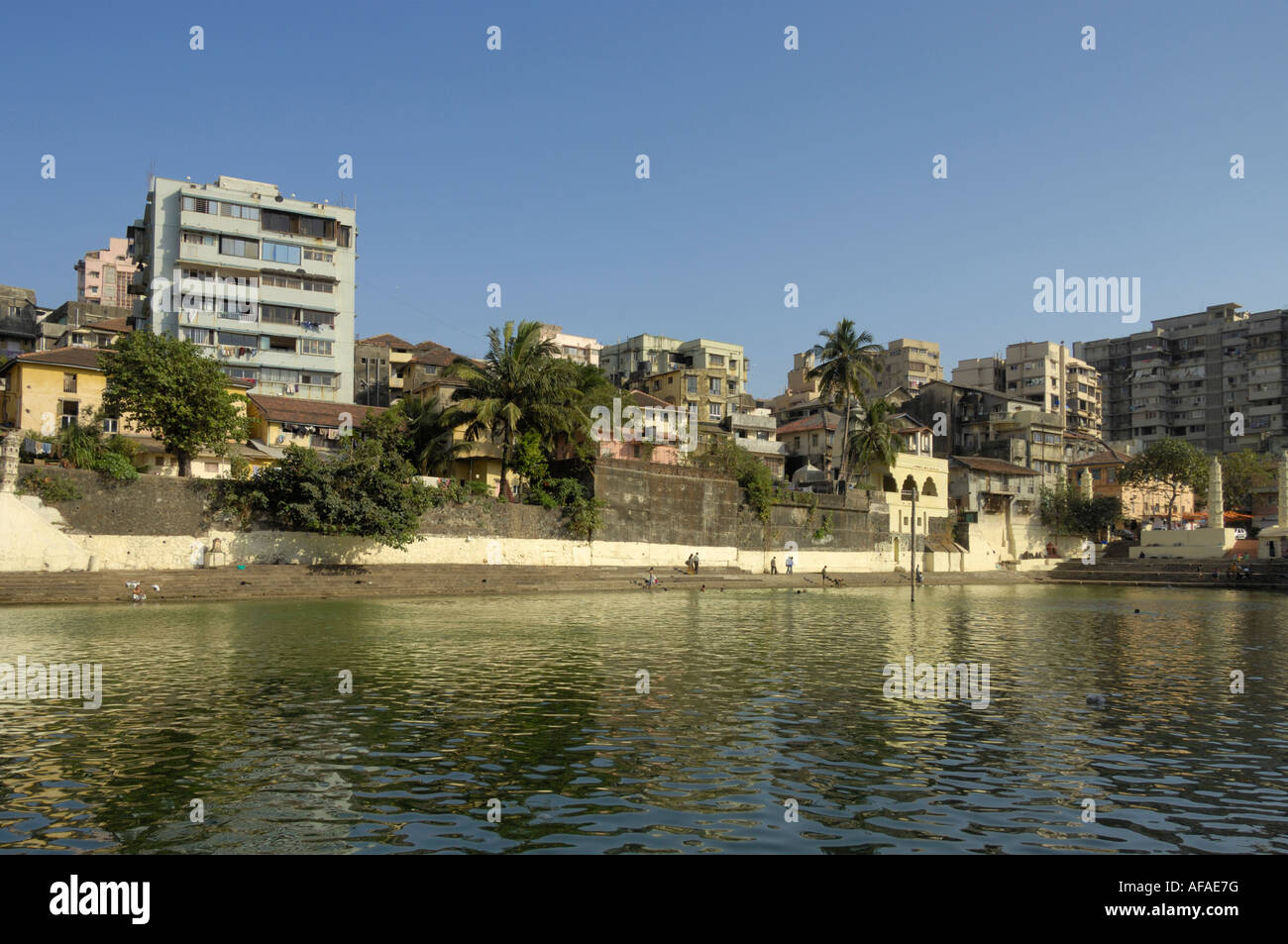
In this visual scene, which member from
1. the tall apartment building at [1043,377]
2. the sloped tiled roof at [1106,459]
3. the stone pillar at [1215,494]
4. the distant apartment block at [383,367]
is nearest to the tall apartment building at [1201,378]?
the tall apartment building at [1043,377]

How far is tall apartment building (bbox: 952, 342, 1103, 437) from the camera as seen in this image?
4065 inches

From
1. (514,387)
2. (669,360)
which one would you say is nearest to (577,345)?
(669,360)

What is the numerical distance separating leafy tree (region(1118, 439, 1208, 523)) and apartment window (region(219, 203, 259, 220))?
6992 cm

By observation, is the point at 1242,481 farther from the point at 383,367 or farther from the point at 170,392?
the point at 170,392

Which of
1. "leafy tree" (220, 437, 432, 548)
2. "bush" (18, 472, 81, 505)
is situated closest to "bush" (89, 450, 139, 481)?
"bush" (18, 472, 81, 505)

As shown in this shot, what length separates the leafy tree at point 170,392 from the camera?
36562 mm

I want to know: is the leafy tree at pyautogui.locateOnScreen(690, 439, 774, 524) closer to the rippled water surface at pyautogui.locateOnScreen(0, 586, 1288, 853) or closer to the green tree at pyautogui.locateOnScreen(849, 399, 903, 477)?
the green tree at pyautogui.locateOnScreen(849, 399, 903, 477)

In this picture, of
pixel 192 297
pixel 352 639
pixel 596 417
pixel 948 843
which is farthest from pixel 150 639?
pixel 192 297

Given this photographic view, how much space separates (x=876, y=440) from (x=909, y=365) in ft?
160

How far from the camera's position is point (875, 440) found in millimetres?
66188

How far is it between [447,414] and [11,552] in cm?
1938

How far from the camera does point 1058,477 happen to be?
79812mm

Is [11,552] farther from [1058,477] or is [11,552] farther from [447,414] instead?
[1058,477]
